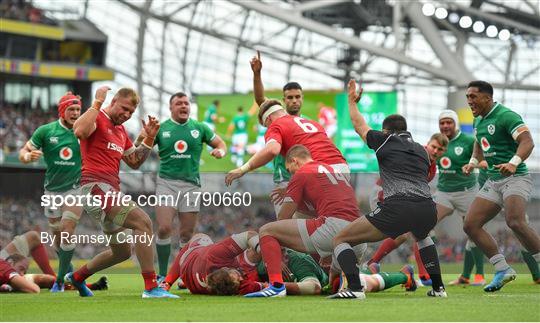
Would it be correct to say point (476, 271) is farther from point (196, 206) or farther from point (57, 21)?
point (57, 21)

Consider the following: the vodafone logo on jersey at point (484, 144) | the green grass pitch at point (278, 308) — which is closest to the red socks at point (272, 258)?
the green grass pitch at point (278, 308)

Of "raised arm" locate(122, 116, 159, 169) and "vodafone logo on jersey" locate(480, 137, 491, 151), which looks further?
"vodafone logo on jersey" locate(480, 137, 491, 151)

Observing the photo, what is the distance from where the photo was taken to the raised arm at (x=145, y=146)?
11.7 meters

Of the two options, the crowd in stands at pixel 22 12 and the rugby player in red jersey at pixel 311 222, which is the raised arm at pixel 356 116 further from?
the crowd in stands at pixel 22 12

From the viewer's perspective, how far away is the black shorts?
36.4ft

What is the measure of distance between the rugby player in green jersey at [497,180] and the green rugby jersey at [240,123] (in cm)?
2649

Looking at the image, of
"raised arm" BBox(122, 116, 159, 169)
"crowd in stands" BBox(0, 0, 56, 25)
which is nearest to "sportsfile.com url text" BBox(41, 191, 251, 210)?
"raised arm" BBox(122, 116, 159, 169)

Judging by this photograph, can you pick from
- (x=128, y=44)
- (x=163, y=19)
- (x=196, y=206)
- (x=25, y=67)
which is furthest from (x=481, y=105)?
(x=128, y=44)

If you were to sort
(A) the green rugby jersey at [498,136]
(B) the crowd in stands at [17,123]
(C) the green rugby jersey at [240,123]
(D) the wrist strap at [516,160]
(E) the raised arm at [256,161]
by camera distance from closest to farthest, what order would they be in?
(E) the raised arm at [256,161], (D) the wrist strap at [516,160], (A) the green rugby jersey at [498,136], (C) the green rugby jersey at [240,123], (B) the crowd in stands at [17,123]

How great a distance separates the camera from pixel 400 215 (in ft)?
36.4

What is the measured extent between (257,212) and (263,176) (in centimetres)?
137

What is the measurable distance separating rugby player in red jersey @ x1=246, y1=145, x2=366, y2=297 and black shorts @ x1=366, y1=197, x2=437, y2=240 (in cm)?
68

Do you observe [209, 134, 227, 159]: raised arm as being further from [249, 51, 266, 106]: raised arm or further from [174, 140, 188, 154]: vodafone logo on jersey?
[249, 51, 266, 106]: raised arm

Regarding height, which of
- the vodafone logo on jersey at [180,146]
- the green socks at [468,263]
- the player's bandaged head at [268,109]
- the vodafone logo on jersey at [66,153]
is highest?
the player's bandaged head at [268,109]
